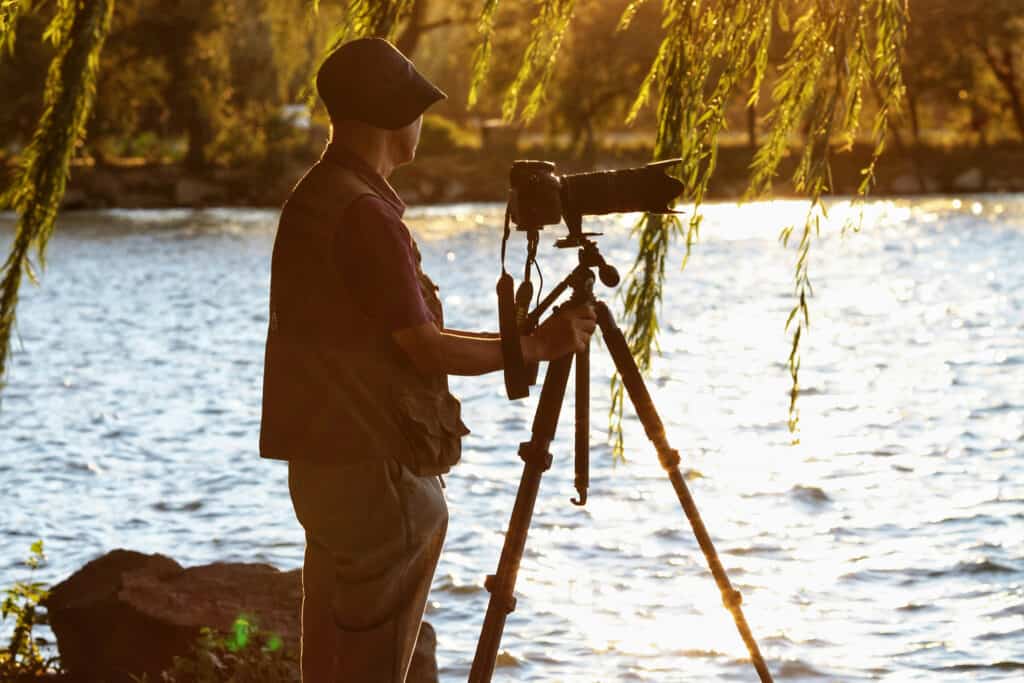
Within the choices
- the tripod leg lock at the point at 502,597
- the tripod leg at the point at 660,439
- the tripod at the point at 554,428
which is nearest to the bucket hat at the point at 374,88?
the tripod at the point at 554,428

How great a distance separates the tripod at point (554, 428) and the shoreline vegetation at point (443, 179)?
154 ft

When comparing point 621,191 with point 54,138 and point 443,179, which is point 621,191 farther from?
point 443,179

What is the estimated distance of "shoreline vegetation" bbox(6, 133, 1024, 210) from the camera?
168ft

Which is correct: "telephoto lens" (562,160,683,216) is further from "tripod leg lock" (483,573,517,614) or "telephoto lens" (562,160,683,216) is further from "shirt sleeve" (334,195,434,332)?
"tripod leg lock" (483,573,517,614)

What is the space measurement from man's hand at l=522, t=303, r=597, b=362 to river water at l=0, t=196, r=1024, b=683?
11.6ft

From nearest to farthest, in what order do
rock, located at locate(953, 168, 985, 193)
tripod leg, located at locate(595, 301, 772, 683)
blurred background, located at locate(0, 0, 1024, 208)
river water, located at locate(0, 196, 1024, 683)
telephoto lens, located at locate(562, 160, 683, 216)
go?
telephoto lens, located at locate(562, 160, 683, 216) < tripod leg, located at locate(595, 301, 772, 683) < river water, located at locate(0, 196, 1024, 683) < blurred background, located at locate(0, 0, 1024, 208) < rock, located at locate(953, 168, 985, 193)

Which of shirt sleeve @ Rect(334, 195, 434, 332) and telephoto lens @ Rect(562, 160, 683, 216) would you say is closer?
shirt sleeve @ Rect(334, 195, 434, 332)

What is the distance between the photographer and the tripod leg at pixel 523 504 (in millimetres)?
3873

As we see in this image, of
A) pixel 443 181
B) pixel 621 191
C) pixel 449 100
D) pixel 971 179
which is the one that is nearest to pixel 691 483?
pixel 621 191

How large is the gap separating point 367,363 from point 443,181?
159ft

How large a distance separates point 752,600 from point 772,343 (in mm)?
12371

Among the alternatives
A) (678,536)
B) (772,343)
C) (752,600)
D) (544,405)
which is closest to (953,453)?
(678,536)

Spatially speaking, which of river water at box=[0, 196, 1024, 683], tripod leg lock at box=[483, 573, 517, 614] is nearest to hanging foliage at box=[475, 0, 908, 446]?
tripod leg lock at box=[483, 573, 517, 614]

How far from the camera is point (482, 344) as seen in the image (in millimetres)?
3635
